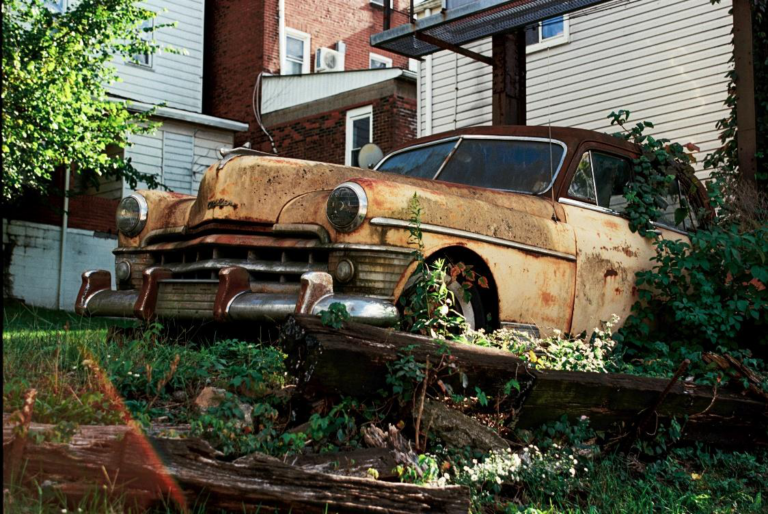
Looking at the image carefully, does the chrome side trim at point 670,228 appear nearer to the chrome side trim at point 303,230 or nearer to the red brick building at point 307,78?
the chrome side trim at point 303,230

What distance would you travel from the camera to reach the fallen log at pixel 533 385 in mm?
3730

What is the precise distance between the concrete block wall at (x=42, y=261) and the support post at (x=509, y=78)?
8.95 m

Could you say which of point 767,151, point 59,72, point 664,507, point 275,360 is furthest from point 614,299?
point 59,72

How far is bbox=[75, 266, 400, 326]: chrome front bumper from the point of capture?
4.41m

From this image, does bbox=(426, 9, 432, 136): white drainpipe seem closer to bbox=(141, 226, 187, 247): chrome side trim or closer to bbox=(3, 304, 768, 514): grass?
bbox=(141, 226, 187, 247): chrome side trim

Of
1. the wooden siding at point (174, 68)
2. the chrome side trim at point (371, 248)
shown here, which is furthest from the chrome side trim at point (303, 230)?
the wooden siding at point (174, 68)

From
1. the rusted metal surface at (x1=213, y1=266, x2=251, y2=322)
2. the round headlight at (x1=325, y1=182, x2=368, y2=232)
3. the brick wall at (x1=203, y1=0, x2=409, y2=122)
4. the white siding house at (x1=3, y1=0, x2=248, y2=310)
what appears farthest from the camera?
the brick wall at (x1=203, y1=0, x2=409, y2=122)

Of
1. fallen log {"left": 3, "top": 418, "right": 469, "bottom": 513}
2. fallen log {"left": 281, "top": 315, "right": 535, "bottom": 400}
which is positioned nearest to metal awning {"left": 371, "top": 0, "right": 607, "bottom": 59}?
fallen log {"left": 281, "top": 315, "right": 535, "bottom": 400}

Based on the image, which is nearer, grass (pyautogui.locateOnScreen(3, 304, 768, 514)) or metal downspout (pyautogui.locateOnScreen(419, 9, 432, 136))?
grass (pyautogui.locateOnScreen(3, 304, 768, 514))

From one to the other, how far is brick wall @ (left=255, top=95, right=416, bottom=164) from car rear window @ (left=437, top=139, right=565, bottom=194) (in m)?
10.6

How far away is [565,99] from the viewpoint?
13656 millimetres

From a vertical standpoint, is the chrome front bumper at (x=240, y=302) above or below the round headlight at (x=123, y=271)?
below

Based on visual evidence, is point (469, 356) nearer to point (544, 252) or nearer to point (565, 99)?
point (544, 252)

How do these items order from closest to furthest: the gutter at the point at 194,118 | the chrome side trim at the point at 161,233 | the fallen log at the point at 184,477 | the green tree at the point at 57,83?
1. the fallen log at the point at 184,477
2. the chrome side trim at the point at 161,233
3. the green tree at the point at 57,83
4. the gutter at the point at 194,118
